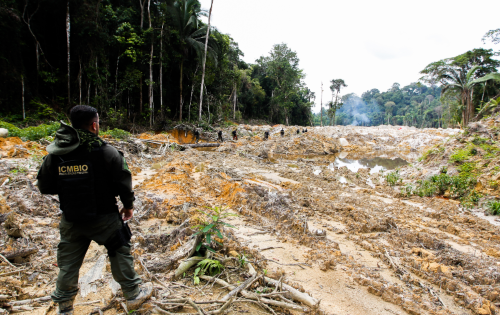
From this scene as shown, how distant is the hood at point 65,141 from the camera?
1557mm

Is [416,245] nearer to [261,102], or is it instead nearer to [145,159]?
[145,159]

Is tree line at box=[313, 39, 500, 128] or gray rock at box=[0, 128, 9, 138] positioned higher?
tree line at box=[313, 39, 500, 128]

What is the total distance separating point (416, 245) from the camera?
3.56 meters

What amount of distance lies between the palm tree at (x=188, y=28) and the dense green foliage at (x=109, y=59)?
2.5 inches

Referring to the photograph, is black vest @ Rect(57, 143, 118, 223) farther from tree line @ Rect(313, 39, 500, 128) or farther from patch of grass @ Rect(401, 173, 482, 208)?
tree line @ Rect(313, 39, 500, 128)

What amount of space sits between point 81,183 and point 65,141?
0.30 metres

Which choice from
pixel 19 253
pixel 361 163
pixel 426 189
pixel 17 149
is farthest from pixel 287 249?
pixel 361 163

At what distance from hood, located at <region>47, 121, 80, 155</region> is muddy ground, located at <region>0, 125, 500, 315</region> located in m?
1.24

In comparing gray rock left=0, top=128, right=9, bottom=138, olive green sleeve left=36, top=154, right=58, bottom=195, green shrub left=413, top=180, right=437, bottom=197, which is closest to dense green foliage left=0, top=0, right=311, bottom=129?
gray rock left=0, top=128, right=9, bottom=138

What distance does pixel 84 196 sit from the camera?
1.62m

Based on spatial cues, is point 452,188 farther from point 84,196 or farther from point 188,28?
point 188,28

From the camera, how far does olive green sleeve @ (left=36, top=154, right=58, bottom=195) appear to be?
1.64 m

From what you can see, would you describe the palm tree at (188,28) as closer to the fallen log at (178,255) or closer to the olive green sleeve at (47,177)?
the fallen log at (178,255)

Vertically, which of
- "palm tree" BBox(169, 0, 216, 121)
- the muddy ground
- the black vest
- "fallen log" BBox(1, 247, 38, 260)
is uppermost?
"palm tree" BBox(169, 0, 216, 121)
